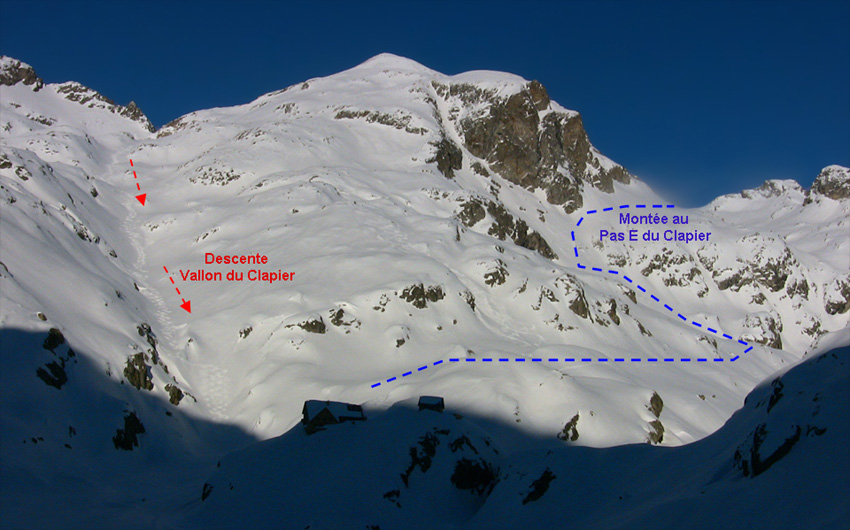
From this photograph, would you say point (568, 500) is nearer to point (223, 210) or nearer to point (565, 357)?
point (565, 357)

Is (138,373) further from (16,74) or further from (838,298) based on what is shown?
(16,74)

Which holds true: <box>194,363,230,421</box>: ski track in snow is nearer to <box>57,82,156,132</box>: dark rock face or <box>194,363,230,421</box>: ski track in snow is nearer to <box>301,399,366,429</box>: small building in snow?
<box>301,399,366,429</box>: small building in snow

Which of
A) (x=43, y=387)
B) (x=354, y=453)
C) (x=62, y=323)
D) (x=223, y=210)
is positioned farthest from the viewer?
(x=223, y=210)

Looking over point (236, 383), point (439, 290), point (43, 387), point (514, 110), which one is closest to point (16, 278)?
point (43, 387)

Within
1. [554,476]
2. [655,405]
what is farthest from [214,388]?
[655,405]

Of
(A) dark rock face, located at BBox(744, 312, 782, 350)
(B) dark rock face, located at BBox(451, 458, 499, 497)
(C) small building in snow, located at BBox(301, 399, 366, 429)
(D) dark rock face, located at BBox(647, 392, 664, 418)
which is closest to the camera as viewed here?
(B) dark rock face, located at BBox(451, 458, 499, 497)

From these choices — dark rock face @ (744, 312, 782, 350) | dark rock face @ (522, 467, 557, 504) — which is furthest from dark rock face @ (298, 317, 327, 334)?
dark rock face @ (744, 312, 782, 350)
